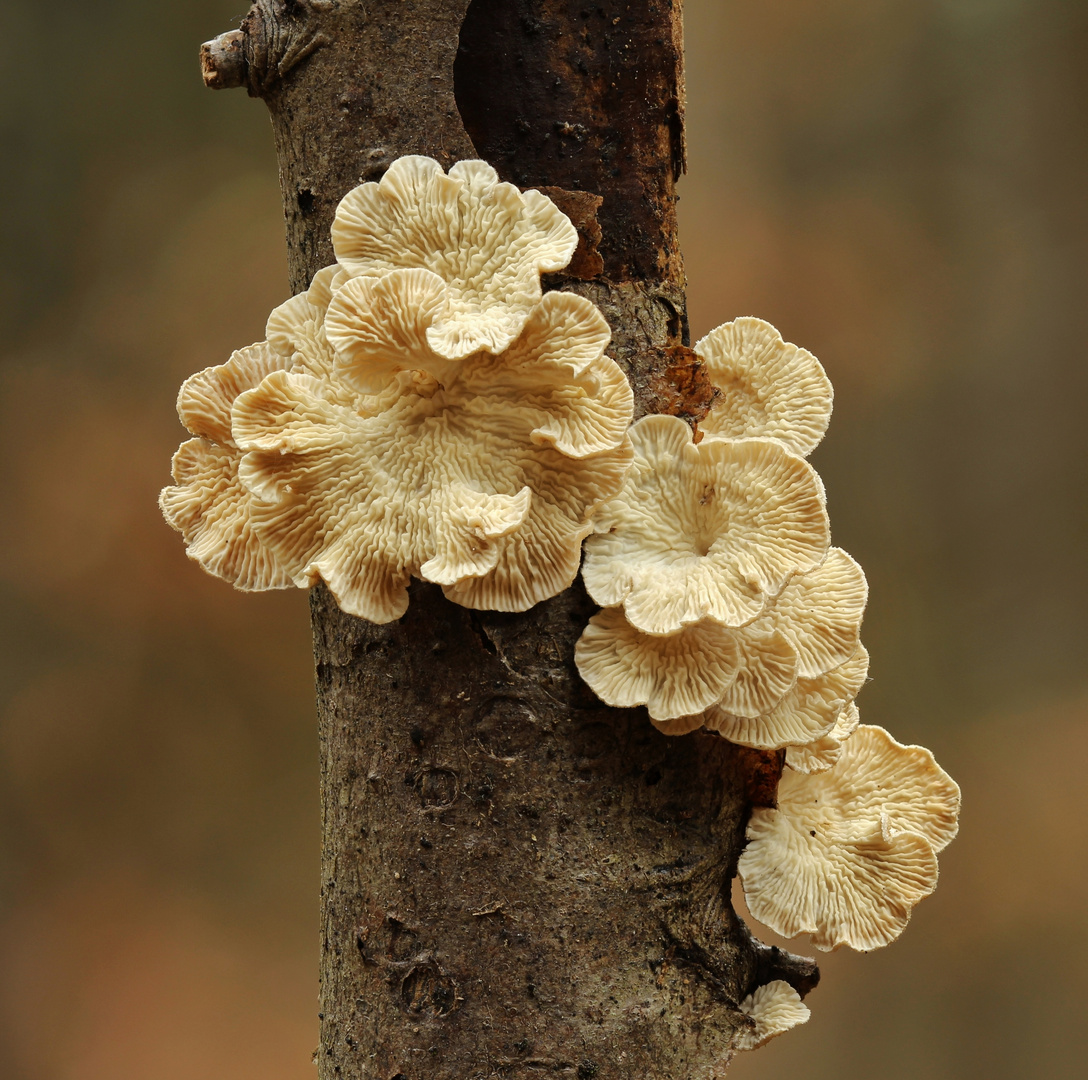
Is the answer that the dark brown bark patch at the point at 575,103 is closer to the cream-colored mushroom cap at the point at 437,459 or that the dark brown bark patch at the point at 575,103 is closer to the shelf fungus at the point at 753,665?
the cream-colored mushroom cap at the point at 437,459

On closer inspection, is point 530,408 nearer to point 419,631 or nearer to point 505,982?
point 419,631

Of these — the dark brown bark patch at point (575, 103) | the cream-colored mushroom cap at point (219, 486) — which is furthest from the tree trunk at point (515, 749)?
the cream-colored mushroom cap at point (219, 486)

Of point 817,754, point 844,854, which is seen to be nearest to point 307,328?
point 817,754

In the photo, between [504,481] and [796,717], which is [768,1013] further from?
[504,481]

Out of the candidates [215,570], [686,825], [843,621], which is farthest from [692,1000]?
[215,570]

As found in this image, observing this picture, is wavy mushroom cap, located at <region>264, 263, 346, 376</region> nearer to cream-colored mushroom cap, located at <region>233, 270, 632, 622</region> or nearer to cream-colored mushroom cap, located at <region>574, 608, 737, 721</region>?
cream-colored mushroom cap, located at <region>233, 270, 632, 622</region>

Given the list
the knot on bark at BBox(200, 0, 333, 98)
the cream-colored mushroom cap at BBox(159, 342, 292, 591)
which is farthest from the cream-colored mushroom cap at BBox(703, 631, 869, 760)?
the knot on bark at BBox(200, 0, 333, 98)
